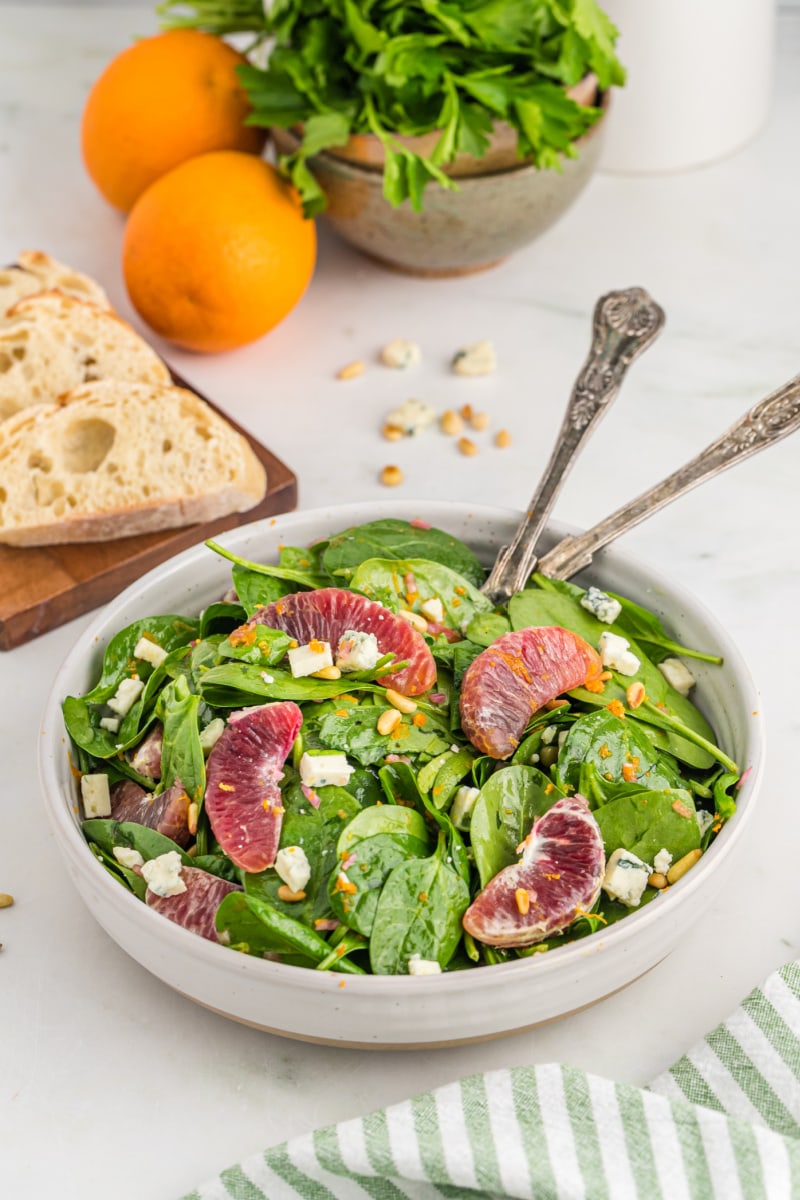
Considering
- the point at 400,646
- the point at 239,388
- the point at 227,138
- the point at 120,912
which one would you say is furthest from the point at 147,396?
the point at 120,912

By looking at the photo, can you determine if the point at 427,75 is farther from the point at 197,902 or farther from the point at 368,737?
the point at 197,902

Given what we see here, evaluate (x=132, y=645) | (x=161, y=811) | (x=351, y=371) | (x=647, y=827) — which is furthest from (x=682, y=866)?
(x=351, y=371)

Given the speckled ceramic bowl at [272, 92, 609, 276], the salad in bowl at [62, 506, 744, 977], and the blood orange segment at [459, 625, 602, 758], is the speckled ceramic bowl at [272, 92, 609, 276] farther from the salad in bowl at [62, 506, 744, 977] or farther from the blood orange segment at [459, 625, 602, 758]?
the blood orange segment at [459, 625, 602, 758]

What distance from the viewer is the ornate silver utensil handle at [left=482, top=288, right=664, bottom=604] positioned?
5.94 ft

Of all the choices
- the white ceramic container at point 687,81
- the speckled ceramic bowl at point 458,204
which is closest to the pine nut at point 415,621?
the speckled ceramic bowl at point 458,204

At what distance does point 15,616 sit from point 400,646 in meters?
0.76

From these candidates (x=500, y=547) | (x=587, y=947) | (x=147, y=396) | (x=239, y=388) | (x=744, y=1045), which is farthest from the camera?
(x=239, y=388)

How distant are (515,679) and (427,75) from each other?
1.28 metres

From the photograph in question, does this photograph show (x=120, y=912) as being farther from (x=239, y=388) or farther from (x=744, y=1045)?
(x=239, y=388)

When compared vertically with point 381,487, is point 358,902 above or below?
above

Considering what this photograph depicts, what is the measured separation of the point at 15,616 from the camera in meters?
2.03

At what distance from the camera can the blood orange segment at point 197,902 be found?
1.38 m

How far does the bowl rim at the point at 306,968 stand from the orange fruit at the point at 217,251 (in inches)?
29.0

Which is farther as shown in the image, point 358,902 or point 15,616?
point 15,616
